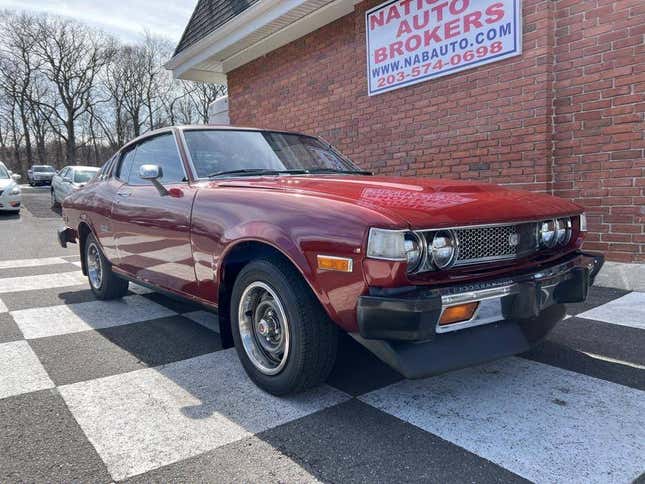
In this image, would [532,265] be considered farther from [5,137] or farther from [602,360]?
[5,137]

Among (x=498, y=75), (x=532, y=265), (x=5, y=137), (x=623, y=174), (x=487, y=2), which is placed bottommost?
(x=532, y=265)

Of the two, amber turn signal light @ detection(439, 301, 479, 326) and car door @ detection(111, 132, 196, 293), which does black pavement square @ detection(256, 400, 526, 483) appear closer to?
amber turn signal light @ detection(439, 301, 479, 326)

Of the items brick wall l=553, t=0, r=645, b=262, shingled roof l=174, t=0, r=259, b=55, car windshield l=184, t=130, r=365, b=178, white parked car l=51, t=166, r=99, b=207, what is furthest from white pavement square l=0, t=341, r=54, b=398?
white parked car l=51, t=166, r=99, b=207

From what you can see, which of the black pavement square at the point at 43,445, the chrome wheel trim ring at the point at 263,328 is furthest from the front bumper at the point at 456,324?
the black pavement square at the point at 43,445

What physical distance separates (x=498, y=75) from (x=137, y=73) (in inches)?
1791

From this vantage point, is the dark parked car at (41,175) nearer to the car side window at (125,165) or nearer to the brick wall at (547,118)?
the brick wall at (547,118)

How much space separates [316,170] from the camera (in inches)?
135

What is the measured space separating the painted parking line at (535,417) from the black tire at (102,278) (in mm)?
3012

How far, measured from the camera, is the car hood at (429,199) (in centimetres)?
210

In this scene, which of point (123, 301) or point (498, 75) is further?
point (498, 75)

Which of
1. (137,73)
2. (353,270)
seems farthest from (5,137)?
(353,270)

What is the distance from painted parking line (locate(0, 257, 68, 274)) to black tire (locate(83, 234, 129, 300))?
2444 millimetres

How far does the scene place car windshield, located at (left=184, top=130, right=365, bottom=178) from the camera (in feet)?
10.7

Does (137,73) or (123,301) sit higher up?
(137,73)
